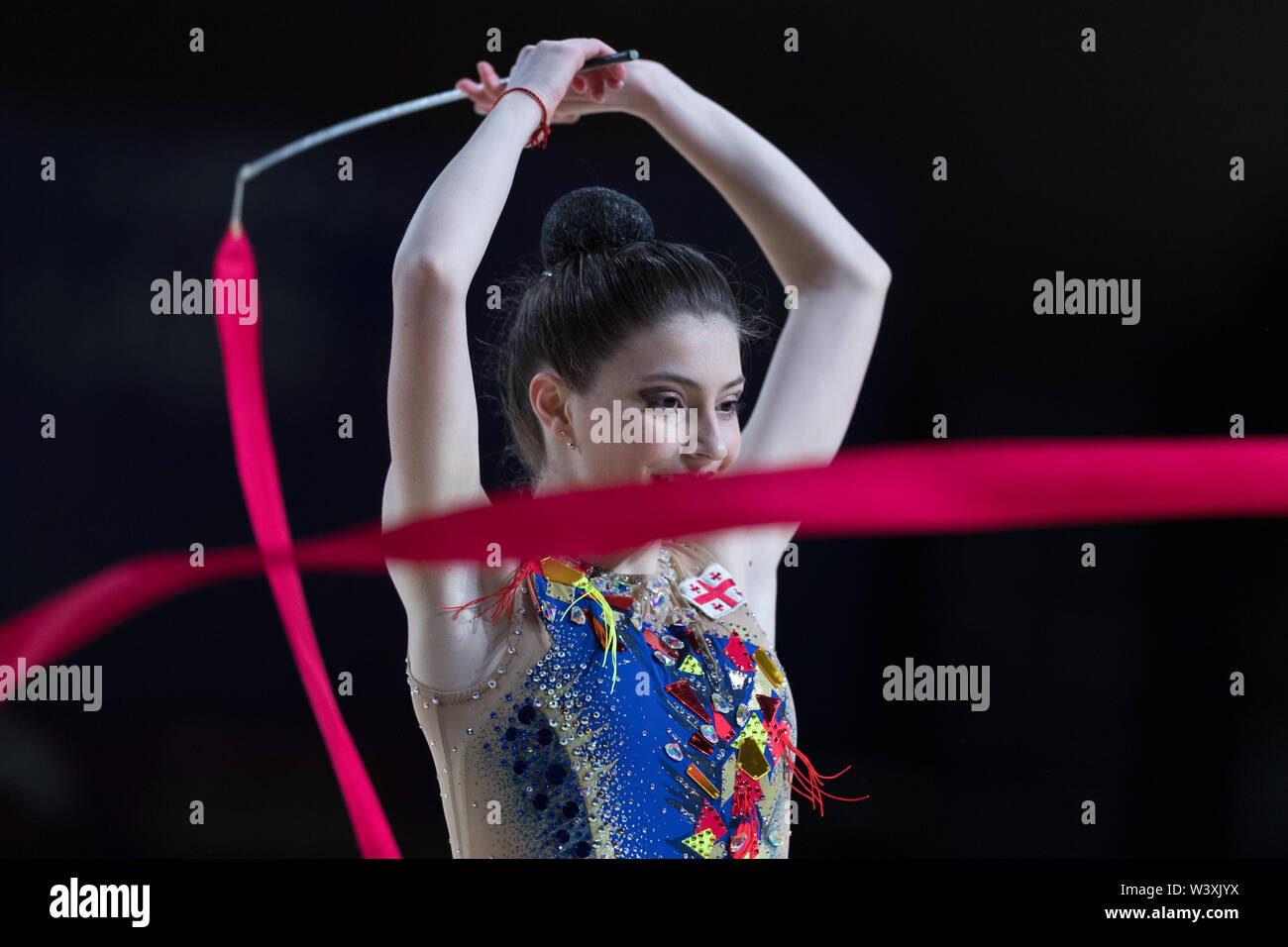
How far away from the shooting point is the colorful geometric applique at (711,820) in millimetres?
1881

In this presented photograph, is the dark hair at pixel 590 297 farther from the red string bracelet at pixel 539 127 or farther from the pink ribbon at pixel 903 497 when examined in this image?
Result: the pink ribbon at pixel 903 497

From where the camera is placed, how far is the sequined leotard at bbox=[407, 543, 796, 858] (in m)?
1.83

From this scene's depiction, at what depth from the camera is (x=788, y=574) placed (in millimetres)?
2279

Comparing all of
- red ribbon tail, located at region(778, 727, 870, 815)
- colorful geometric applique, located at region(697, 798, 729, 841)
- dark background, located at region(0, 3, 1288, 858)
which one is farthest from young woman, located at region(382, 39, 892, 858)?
red ribbon tail, located at region(778, 727, 870, 815)

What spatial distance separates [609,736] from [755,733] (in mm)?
234

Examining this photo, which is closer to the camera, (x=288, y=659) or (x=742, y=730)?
(x=742, y=730)

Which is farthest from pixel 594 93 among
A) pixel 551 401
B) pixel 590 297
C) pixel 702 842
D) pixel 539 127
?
pixel 702 842

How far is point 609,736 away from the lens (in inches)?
72.4

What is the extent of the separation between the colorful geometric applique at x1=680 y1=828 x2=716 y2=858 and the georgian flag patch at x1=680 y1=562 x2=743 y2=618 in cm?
33

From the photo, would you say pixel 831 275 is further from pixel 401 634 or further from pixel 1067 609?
pixel 401 634

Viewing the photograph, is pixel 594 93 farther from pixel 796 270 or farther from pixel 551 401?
pixel 551 401

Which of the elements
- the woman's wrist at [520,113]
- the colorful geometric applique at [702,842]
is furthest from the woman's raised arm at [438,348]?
the colorful geometric applique at [702,842]
